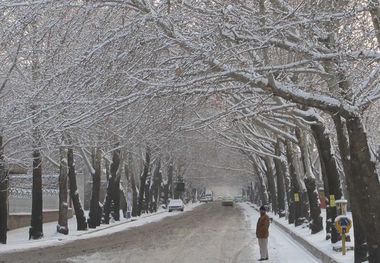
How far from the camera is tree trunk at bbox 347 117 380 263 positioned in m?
12.1

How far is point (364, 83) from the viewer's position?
11.9 meters

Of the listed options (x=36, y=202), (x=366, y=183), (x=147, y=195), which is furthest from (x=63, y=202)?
(x=147, y=195)

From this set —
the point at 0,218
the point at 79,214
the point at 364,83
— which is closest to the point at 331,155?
the point at 364,83

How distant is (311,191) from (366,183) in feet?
43.2

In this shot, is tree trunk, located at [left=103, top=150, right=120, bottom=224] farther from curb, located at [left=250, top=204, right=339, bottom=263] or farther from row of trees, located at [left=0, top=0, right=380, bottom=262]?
row of trees, located at [left=0, top=0, right=380, bottom=262]

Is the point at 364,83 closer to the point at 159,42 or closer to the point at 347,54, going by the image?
the point at 347,54

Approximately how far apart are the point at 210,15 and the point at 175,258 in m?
9.36

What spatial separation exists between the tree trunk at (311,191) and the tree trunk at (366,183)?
39.1 ft

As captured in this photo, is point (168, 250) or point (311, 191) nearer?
point (168, 250)

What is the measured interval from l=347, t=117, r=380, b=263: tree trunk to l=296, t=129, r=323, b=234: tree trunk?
39.1 feet

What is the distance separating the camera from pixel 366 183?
40.1ft

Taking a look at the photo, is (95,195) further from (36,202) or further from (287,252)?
(287,252)

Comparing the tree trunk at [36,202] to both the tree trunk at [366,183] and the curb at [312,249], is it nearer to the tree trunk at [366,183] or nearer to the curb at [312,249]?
the curb at [312,249]

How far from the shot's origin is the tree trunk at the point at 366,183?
12102mm
